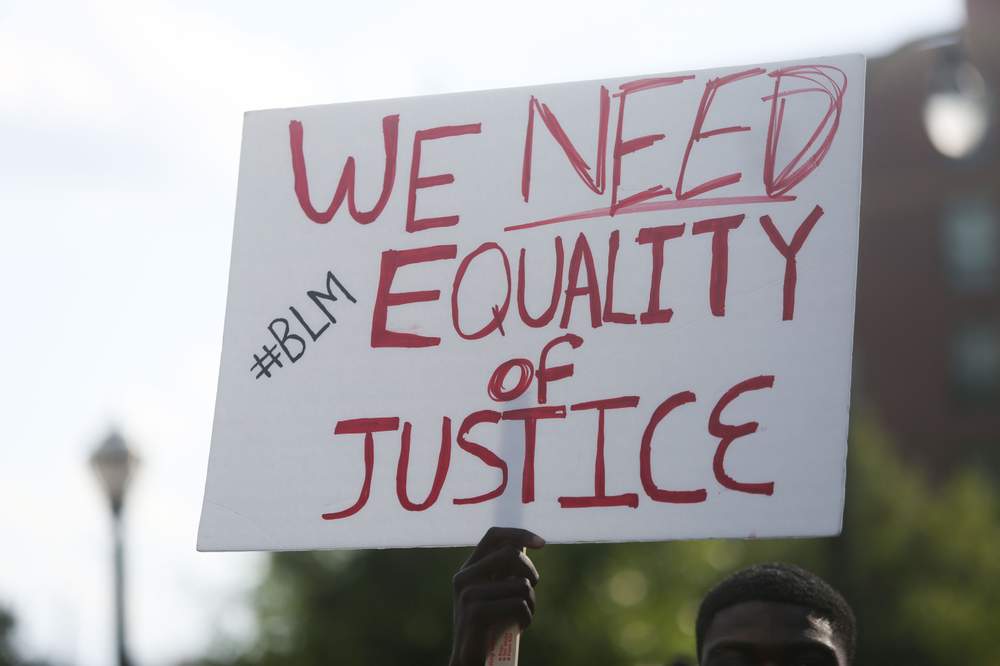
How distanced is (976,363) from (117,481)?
3040 cm

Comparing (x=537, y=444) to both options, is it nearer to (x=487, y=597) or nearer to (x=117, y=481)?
(x=487, y=597)

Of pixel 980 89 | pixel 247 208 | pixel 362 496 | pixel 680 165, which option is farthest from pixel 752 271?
→ pixel 980 89

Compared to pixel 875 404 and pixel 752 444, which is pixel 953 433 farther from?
pixel 752 444

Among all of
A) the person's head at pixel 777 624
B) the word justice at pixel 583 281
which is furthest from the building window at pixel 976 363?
the word justice at pixel 583 281

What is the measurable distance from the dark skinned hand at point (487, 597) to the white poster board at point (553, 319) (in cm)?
22

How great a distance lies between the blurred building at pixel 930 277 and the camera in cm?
3944

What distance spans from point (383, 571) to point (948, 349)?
2265 cm

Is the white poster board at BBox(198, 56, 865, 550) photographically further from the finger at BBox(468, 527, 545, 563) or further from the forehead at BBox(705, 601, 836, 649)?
the forehead at BBox(705, 601, 836, 649)

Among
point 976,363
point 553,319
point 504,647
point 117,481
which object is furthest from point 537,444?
point 976,363

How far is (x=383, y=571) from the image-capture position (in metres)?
20.9

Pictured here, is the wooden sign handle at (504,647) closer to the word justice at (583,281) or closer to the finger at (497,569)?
the finger at (497,569)

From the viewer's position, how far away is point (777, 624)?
11.1 feet

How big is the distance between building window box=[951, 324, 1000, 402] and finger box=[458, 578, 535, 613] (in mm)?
37624

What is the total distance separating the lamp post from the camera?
40.8 feet
